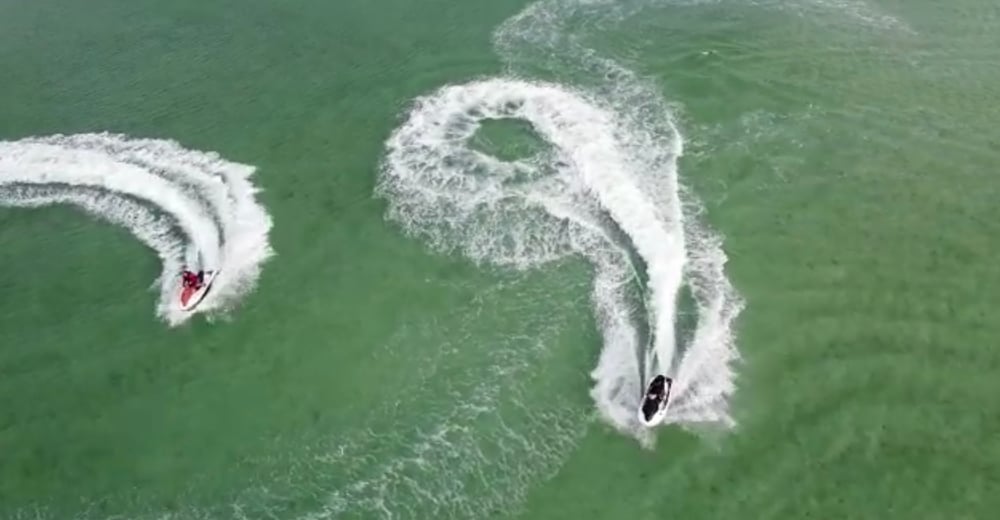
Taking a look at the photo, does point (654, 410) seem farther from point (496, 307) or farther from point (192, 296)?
point (192, 296)

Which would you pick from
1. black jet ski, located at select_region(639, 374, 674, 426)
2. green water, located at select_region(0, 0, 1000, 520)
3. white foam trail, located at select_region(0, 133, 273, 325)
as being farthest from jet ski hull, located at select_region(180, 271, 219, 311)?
black jet ski, located at select_region(639, 374, 674, 426)

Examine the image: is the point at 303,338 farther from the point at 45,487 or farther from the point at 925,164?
the point at 925,164

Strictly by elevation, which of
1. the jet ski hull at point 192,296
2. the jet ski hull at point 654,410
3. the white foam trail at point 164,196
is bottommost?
the jet ski hull at point 654,410

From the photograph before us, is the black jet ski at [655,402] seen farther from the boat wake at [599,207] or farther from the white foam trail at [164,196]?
the white foam trail at [164,196]

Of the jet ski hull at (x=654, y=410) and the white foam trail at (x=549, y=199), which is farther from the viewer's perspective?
the white foam trail at (x=549, y=199)

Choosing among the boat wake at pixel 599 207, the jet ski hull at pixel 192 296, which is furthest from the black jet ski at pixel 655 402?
the jet ski hull at pixel 192 296

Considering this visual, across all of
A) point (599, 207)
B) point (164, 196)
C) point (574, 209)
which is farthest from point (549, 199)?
point (164, 196)
